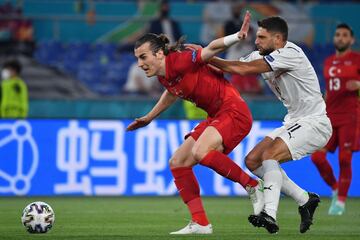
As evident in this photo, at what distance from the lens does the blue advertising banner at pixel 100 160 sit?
1510 cm

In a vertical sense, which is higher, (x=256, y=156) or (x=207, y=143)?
(x=207, y=143)

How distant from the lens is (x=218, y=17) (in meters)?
21.5

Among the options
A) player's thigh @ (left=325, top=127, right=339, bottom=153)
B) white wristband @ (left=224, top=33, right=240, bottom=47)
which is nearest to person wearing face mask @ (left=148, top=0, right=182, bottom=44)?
player's thigh @ (left=325, top=127, right=339, bottom=153)

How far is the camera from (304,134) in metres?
8.92

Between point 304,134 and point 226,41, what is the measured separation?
133 cm

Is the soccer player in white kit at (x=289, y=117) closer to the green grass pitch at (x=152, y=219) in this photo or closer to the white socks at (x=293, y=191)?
the white socks at (x=293, y=191)

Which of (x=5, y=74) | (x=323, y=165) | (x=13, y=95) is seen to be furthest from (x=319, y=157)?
(x=5, y=74)

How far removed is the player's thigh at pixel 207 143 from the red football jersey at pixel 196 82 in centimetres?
33

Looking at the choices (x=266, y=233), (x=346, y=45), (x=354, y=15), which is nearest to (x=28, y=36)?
(x=354, y=15)

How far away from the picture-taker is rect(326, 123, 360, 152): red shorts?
41.6 ft

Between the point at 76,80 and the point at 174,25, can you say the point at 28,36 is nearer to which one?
the point at 76,80

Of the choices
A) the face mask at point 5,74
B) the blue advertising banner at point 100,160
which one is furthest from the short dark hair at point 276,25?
the face mask at point 5,74

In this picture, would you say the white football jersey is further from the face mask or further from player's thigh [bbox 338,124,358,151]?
the face mask

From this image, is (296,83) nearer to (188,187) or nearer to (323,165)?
(188,187)
